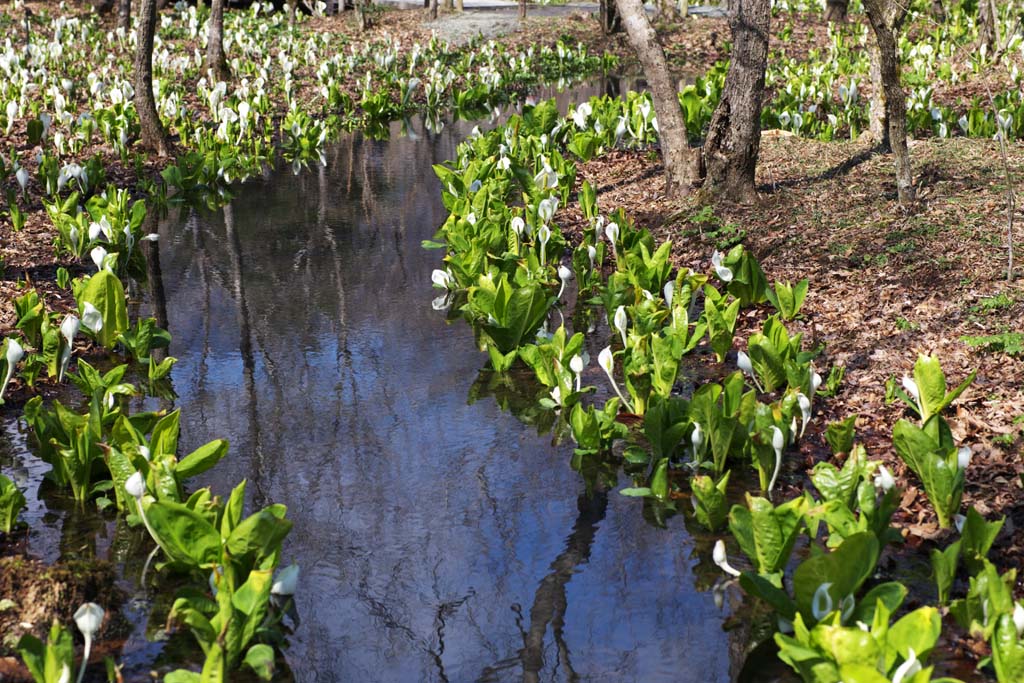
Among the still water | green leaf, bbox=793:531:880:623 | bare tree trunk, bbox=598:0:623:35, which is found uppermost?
bare tree trunk, bbox=598:0:623:35

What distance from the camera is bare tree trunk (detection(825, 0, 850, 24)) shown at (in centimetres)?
2328

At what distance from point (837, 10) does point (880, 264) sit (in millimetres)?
19601

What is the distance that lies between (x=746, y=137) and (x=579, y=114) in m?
3.00

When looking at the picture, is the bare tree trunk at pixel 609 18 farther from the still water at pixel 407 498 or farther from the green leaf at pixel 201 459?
the green leaf at pixel 201 459

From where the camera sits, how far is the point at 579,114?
9914mm

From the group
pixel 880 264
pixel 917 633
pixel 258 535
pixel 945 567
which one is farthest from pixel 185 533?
pixel 880 264

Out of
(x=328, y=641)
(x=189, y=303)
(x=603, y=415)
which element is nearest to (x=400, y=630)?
(x=328, y=641)

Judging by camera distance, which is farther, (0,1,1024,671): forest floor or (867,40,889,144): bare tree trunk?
(867,40,889,144): bare tree trunk

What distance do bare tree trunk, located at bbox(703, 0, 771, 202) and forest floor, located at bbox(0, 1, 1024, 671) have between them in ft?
0.57

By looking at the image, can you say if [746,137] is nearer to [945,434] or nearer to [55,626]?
[945,434]

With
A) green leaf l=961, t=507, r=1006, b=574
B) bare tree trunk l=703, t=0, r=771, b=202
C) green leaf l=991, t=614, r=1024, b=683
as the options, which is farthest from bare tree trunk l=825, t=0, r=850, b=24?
green leaf l=991, t=614, r=1024, b=683

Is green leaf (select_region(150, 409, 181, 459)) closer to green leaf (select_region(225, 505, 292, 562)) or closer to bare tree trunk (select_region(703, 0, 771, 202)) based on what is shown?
green leaf (select_region(225, 505, 292, 562))

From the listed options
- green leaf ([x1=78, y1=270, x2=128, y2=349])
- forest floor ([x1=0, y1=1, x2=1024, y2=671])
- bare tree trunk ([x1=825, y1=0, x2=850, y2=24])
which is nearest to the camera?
forest floor ([x1=0, y1=1, x2=1024, y2=671])

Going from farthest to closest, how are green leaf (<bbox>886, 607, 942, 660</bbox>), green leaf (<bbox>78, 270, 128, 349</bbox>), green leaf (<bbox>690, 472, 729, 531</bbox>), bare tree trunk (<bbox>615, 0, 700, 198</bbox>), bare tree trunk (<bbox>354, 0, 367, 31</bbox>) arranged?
bare tree trunk (<bbox>354, 0, 367, 31</bbox>), bare tree trunk (<bbox>615, 0, 700, 198</bbox>), green leaf (<bbox>78, 270, 128, 349</bbox>), green leaf (<bbox>690, 472, 729, 531</bbox>), green leaf (<bbox>886, 607, 942, 660</bbox>)
